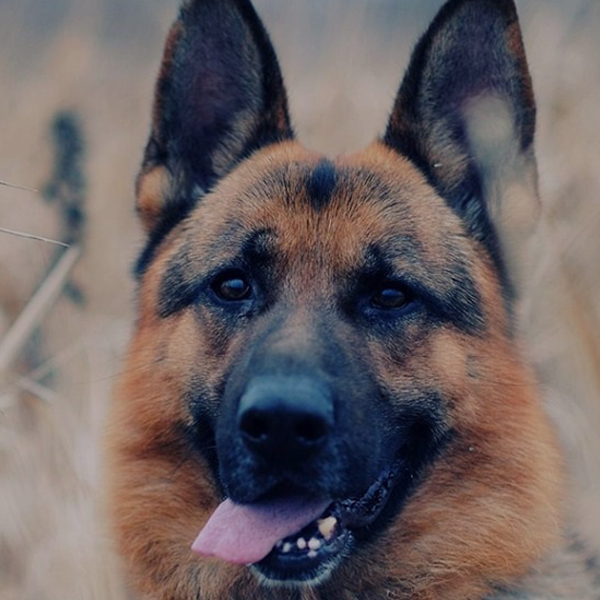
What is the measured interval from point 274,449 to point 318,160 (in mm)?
1310

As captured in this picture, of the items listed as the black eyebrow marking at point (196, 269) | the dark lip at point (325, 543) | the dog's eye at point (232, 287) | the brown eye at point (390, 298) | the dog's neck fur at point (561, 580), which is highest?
the black eyebrow marking at point (196, 269)

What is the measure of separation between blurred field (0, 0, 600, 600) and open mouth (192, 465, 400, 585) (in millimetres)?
851

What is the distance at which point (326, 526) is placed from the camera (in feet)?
10.4

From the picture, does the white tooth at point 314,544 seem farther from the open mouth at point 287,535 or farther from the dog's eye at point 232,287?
the dog's eye at point 232,287

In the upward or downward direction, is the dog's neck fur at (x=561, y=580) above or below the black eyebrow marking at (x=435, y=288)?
below

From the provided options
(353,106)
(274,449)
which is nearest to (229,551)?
(274,449)

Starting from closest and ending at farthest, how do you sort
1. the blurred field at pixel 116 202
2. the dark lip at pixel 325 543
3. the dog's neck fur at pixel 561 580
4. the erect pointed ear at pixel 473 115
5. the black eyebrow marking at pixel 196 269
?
the dark lip at pixel 325 543 → the dog's neck fur at pixel 561 580 → the black eyebrow marking at pixel 196 269 → the erect pointed ear at pixel 473 115 → the blurred field at pixel 116 202

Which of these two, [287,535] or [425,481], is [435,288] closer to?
[425,481]

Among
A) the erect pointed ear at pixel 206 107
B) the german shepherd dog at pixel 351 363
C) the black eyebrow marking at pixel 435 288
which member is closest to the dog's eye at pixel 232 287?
the german shepherd dog at pixel 351 363

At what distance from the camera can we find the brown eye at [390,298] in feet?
→ 11.3

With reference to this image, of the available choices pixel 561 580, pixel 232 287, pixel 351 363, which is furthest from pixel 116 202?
pixel 561 580

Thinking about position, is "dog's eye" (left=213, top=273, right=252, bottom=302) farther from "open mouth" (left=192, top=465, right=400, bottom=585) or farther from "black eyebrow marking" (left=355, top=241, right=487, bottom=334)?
"open mouth" (left=192, top=465, right=400, bottom=585)

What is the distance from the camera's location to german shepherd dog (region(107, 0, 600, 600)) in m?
3.12

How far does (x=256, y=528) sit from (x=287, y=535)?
10 cm
